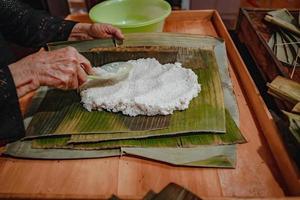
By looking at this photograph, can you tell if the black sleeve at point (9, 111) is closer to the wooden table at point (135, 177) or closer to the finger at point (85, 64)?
the wooden table at point (135, 177)

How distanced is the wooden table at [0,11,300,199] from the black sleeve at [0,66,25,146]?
0.09 metres

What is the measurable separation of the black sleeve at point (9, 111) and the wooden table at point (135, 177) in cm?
9

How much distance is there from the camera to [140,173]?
2.96 ft

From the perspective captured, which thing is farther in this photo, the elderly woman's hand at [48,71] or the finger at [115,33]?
the finger at [115,33]

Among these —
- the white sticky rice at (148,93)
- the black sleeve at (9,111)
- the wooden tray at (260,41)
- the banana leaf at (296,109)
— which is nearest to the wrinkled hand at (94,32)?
the white sticky rice at (148,93)

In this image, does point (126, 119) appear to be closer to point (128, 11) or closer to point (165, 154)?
point (165, 154)

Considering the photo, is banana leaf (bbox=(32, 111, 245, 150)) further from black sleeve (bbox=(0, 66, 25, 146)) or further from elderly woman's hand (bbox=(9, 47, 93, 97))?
elderly woman's hand (bbox=(9, 47, 93, 97))

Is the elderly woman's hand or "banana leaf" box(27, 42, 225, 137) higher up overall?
the elderly woman's hand

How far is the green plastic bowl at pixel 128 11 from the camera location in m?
1.63

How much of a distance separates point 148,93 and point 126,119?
132 millimetres

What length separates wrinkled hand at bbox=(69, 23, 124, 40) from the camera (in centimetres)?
143

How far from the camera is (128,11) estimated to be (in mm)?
1768

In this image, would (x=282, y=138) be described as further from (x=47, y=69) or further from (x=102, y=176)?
(x=47, y=69)

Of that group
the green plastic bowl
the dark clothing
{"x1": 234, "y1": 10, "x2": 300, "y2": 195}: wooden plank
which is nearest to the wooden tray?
{"x1": 234, "y1": 10, "x2": 300, "y2": 195}: wooden plank
